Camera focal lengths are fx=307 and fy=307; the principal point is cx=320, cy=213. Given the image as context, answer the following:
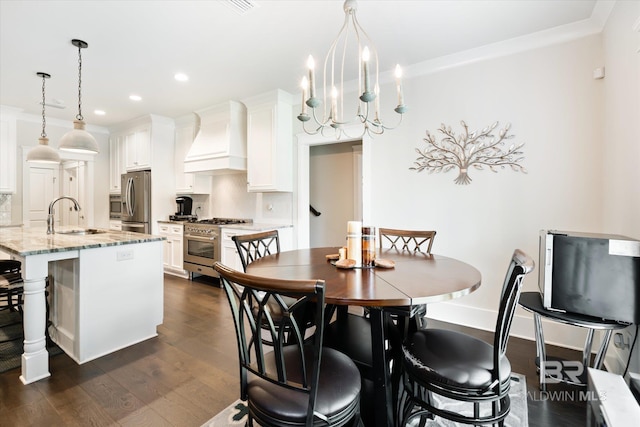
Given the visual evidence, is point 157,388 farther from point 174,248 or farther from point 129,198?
point 129,198

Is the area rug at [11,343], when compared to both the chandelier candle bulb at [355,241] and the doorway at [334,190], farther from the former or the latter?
the doorway at [334,190]

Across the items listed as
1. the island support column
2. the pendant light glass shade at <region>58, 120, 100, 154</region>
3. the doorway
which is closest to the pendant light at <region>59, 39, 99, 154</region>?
the pendant light glass shade at <region>58, 120, 100, 154</region>

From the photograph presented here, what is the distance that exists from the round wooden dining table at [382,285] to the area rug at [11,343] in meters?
2.06

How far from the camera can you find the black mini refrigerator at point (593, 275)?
1.69 metres

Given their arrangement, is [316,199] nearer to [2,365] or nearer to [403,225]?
[403,225]

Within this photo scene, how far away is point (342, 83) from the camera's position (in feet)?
7.55

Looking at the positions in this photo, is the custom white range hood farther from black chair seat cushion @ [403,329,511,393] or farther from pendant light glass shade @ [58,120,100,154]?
black chair seat cushion @ [403,329,511,393]

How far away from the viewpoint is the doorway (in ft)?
15.8

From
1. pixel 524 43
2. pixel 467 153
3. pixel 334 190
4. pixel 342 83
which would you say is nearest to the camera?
pixel 342 83

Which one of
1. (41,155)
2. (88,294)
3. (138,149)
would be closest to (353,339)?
(88,294)

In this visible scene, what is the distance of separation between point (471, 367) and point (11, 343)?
11.5 ft

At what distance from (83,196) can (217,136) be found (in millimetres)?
3467

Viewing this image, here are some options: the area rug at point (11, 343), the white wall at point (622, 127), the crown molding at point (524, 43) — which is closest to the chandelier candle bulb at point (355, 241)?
the white wall at point (622, 127)

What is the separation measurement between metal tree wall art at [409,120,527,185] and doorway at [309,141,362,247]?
63.6 inches
